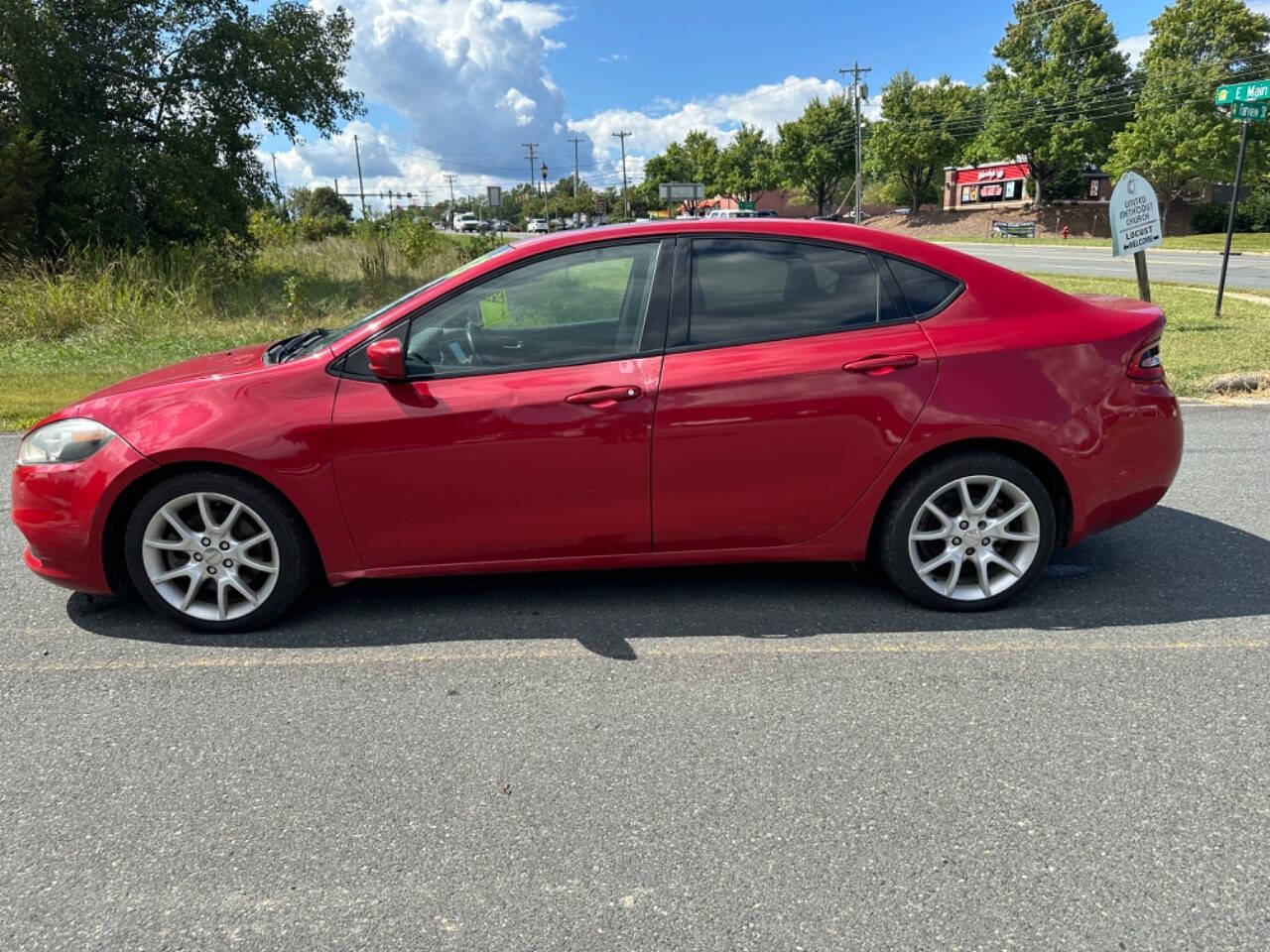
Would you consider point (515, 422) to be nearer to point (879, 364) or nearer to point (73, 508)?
point (879, 364)

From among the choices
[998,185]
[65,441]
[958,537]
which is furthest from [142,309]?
[998,185]

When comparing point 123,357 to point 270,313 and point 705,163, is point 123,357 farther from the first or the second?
point 705,163

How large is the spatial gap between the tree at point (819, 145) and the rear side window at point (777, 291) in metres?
74.2

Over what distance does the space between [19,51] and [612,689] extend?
1865 centimetres

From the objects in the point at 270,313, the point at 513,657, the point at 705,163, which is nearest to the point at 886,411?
the point at 513,657

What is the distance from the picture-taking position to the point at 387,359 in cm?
337

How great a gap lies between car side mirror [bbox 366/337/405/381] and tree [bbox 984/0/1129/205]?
6498 cm

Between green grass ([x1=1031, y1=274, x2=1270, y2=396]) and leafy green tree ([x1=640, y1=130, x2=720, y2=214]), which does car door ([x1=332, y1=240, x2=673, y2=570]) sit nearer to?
green grass ([x1=1031, y1=274, x2=1270, y2=396])

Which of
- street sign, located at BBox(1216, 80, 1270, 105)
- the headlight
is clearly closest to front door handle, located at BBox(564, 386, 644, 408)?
the headlight

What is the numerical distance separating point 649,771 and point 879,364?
186 cm

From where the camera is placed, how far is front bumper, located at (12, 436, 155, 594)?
346 cm

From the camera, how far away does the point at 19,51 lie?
15.7m

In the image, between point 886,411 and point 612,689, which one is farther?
point 886,411

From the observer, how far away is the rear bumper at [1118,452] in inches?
143
